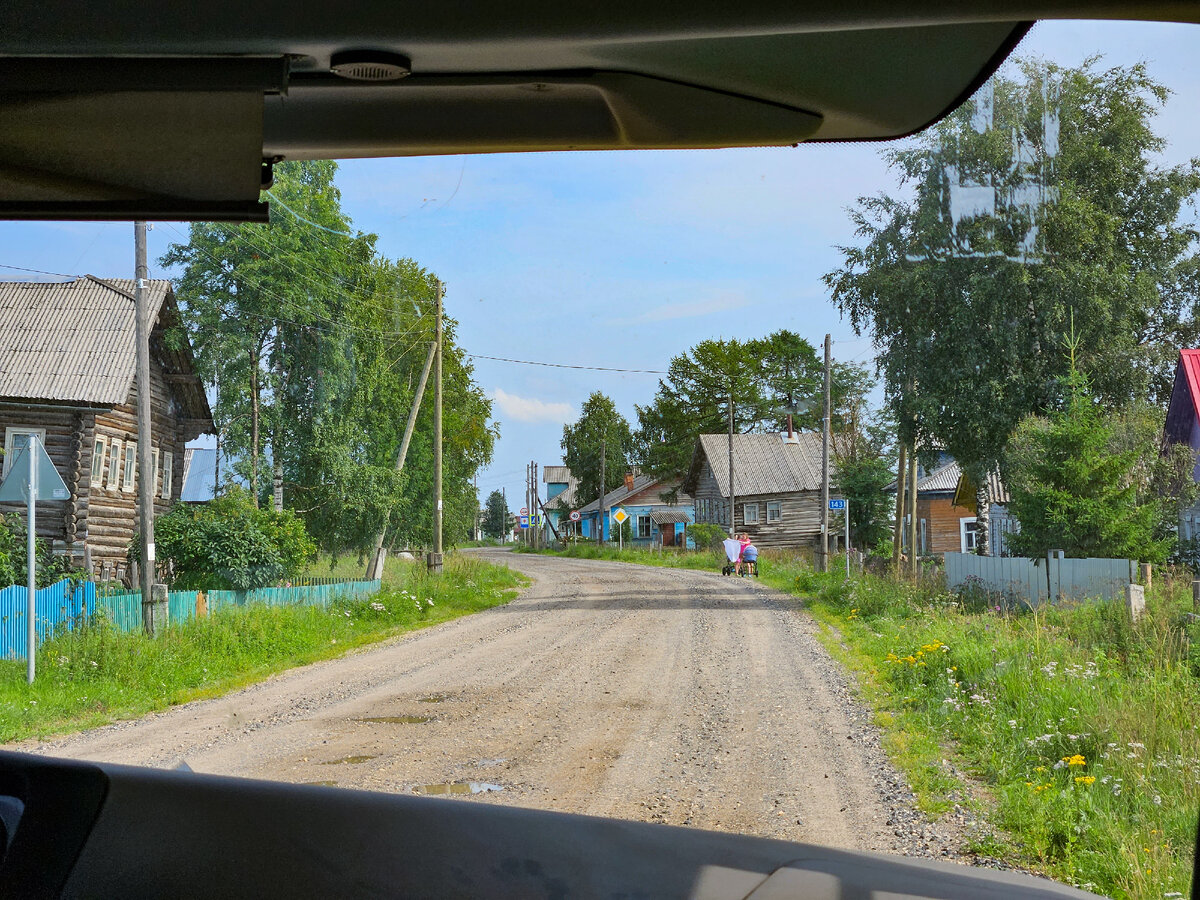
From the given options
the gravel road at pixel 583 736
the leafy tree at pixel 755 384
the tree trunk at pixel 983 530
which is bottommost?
the gravel road at pixel 583 736

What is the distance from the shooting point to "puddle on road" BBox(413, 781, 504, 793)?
6.96ft

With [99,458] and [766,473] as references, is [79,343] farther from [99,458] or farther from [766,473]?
[766,473]

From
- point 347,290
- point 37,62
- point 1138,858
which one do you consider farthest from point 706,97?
point 347,290

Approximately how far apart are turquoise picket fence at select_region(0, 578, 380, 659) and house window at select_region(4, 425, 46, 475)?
1.99 feet

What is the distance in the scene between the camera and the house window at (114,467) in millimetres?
10873

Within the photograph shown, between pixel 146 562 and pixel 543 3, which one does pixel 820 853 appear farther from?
pixel 146 562

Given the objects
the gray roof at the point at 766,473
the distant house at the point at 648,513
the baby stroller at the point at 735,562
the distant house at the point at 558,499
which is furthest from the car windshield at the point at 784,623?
the distant house at the point at 558,499

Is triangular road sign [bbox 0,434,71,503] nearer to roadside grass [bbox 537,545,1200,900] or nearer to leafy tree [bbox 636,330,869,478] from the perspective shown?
leafy tree [bbox 636,330,869,478]

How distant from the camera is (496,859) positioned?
4.32 feet

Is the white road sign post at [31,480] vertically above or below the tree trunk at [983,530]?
above

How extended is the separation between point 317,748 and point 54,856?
66.0 inches

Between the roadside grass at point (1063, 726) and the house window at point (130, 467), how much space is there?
27.9 feet

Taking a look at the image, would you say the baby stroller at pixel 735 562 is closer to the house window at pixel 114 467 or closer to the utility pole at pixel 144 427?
the house window at pixel 114 467

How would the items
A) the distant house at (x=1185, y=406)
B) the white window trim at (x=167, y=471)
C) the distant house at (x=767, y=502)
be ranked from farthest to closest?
the distant house at (x=767, y=502) < the white window trim at (x=167, y=471) < the distant house at (x=1185, y=406)
